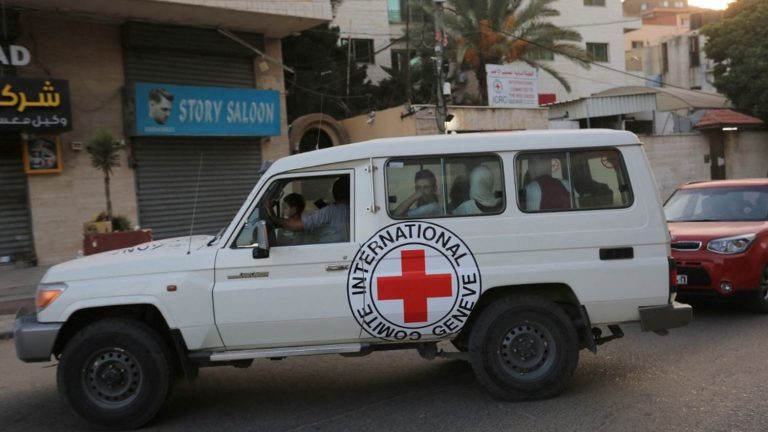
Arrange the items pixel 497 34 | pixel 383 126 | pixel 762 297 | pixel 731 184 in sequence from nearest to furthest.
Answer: pixel 762 297 < pixel 731 184 < pixel 383 126 < pixel 497 34

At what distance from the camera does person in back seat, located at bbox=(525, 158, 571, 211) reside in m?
4.84

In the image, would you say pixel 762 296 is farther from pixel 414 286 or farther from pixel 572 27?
pixel 572 27

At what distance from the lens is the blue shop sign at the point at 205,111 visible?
14242 mm

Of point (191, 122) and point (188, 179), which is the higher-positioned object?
point (191, 122)

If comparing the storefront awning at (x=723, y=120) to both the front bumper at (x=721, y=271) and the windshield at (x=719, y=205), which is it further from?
the front bumper at (x=721, y=271)

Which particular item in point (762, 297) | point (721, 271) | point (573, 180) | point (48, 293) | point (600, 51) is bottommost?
point (762, 297)

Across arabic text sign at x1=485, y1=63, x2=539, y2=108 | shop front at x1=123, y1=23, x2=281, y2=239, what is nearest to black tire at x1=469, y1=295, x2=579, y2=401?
shop front at x1=123, y1=23, x2=281, y2=239

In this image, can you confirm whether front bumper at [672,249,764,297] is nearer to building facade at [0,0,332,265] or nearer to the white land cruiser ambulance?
the white land cruiser ambulance

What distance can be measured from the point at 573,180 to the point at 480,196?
75 cm

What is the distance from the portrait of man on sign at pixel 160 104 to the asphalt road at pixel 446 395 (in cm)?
876

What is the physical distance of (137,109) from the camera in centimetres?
1404

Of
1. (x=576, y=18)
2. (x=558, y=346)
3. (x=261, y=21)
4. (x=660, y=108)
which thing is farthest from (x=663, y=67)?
(x=558, y=346)

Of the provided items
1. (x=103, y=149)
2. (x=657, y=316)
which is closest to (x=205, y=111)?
(x=103, y=149)

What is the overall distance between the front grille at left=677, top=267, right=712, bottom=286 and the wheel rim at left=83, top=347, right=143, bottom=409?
19.4 feet
